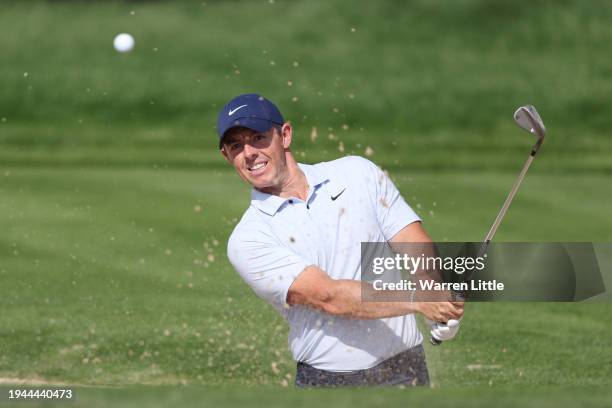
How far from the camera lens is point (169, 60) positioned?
62.8 feet

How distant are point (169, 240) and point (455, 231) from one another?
7.91 ft

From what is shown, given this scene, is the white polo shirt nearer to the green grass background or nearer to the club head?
the green grass background

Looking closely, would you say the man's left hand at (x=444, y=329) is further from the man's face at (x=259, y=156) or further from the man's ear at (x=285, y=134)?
the man's ear at (x=285, y=134)

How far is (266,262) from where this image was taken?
5.98m

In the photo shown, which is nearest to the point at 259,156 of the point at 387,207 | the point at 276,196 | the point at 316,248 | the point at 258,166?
the point at 258,166

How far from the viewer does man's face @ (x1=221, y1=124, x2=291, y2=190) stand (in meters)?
6.12

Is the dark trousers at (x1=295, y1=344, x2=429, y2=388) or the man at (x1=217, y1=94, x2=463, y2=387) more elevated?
the man at (x1=217, y1=94, x2=463, y2=387)

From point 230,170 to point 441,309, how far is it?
25.9 ft

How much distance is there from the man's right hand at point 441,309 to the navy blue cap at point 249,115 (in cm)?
112

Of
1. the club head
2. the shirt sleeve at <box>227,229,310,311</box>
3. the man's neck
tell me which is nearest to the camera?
the shirt sleeve at <box>227,229,310,311</box>

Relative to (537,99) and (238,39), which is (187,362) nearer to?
(537,99)

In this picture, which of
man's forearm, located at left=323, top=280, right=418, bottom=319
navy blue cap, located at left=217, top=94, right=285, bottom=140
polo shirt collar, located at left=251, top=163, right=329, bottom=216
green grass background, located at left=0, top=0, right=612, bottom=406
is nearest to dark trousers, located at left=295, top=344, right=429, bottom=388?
man's forearm, located at left=323, top=280, right=418, bottom=319

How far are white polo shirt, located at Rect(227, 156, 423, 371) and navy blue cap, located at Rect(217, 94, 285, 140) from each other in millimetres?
350

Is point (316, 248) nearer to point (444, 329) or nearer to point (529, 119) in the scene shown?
point (444, 329)
